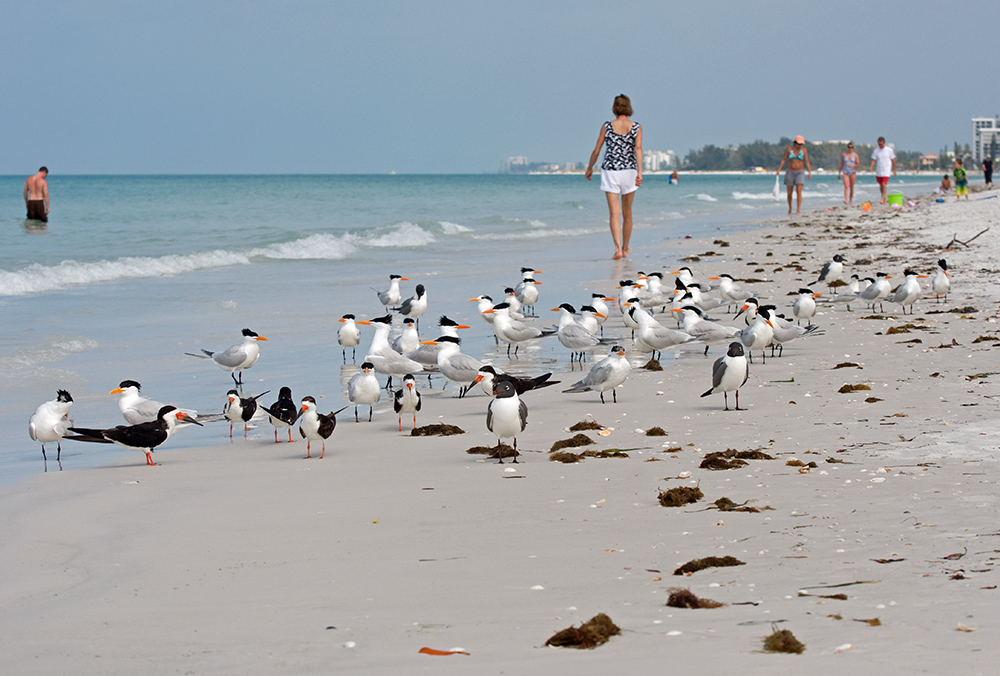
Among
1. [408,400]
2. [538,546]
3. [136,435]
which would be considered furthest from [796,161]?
[538,546]

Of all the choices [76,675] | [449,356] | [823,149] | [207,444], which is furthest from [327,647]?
[823,149]

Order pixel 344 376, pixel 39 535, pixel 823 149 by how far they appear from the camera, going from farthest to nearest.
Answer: pixel 823 149 < pixel 344 376 < pixel 39 535

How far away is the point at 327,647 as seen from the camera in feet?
11.0

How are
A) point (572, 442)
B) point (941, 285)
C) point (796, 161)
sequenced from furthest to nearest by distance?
1. point (796, 161)
2. point (941, 285)
3. point (572, 442)

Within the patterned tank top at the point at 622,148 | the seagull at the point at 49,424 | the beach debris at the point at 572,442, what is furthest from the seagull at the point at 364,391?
the patterned tank top at the point at 622,148

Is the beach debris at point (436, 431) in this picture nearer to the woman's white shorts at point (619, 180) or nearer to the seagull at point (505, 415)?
the seagull at point (505, 415)

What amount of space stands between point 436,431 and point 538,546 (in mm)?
2856

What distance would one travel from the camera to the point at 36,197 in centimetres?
2961

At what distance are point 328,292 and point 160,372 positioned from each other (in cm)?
640

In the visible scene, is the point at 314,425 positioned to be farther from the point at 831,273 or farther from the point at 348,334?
the point at 831,273

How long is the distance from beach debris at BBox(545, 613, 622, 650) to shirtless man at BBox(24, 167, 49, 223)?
28.6 m

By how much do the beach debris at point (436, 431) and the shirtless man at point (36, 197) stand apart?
81.4ft

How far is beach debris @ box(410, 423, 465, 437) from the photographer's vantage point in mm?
7098

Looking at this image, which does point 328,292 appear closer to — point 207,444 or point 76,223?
point 207,444
